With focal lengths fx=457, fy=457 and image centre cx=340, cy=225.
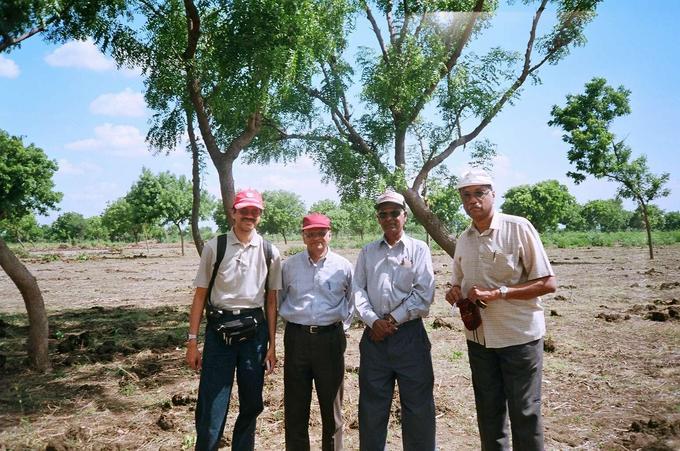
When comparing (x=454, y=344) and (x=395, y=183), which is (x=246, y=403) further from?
(x=395, y=183)

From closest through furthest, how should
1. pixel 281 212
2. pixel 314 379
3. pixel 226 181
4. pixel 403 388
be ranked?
pixel 403 388, pixel 314 379, pixel 226 181, pixel 281 212

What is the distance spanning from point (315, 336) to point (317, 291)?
13.4 inches

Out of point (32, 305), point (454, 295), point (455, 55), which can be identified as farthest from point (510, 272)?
point (455, 55)

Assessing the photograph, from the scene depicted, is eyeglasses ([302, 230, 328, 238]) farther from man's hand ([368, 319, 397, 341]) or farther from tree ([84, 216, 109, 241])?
tree ([84, 216, 109, 241])

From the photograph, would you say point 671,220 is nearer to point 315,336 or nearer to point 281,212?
point 281,212

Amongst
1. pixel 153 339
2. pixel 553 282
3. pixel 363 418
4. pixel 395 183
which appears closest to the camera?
pixel 553 282

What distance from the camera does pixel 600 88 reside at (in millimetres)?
20344

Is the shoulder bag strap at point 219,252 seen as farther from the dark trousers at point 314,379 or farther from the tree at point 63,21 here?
the tree at point 63,21

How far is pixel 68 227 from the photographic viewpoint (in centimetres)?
8588

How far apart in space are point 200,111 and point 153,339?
14.0 feet

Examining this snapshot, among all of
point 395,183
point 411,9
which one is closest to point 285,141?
point 395,183

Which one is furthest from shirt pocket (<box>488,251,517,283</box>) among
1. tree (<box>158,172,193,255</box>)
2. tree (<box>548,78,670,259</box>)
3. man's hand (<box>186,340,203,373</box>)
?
tree (<box>158,172,193,255</box>)

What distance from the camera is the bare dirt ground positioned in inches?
170

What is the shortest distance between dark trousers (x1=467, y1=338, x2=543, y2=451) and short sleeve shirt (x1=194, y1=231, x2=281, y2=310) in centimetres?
168
